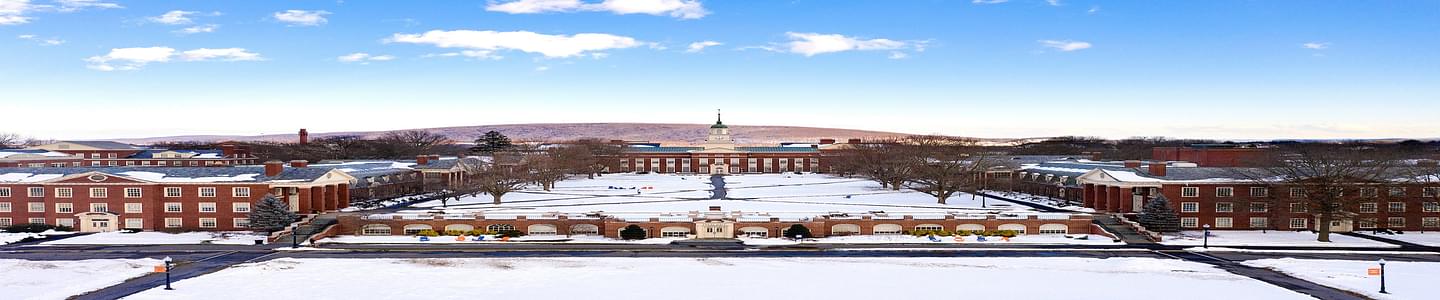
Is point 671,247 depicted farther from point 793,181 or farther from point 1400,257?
point 793,181

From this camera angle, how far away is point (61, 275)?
1818 inches

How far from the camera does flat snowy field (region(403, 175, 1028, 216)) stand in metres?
76.8

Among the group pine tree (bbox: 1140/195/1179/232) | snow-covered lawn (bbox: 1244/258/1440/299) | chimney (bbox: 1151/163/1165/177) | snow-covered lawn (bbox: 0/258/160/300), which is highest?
chimney (bbox: 1151/163/1165/177)

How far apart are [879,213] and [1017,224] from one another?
9.38 m

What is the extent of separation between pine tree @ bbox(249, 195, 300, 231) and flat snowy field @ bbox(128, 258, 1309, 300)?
11.7m

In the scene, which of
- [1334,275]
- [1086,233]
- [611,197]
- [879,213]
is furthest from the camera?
[611,197]

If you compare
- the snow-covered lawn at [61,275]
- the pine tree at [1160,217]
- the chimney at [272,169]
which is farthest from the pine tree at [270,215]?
the pine tree at [1160,217]

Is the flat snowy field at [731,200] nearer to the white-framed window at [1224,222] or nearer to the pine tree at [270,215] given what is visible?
the pine tree at [270,215]

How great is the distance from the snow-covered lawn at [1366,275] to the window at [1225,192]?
15.7 metres

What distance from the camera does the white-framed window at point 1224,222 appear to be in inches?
2596

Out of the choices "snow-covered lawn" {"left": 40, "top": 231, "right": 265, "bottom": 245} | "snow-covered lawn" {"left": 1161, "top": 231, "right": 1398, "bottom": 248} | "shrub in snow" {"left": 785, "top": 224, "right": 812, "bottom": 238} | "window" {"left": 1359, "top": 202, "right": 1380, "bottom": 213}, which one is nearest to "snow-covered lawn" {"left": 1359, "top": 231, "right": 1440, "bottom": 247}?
"window" {"left": 1359, "top": 202, "right": 1380, "bottom": 213}

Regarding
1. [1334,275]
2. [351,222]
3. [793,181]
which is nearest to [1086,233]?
[1334,275]

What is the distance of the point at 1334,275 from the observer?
150ft

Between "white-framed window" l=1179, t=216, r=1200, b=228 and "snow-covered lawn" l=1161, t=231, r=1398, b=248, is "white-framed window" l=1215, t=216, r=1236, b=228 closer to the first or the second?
"white-framed window" l=1179, t=216, r=1200, b=228
